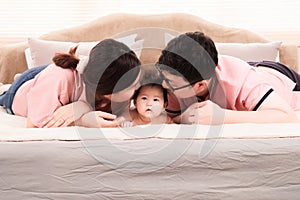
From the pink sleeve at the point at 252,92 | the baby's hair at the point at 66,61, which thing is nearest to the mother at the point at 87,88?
the baby's hair at the point at 66,61

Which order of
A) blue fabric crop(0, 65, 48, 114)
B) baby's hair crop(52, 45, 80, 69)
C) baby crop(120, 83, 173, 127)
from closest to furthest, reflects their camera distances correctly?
baby crop(120, 83, 173, 127) < baby's hair crop(52, 45, 80, 69) < blue fabric crop(0, 65, 48, 114)

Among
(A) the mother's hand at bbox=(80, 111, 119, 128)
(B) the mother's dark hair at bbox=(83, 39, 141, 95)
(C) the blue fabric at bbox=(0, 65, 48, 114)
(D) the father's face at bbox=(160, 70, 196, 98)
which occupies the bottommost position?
(C) the blue fabric at bbox=(0, 65, 48, 114)

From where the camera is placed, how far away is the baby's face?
4.77 feet

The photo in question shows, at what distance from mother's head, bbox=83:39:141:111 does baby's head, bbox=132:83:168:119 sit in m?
0.03

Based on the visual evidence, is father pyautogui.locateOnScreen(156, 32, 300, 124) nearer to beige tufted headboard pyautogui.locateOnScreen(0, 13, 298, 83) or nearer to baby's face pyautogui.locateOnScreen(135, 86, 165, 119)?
baby's face pyautogui.locateOnScreen(135, 86, 165, 119)

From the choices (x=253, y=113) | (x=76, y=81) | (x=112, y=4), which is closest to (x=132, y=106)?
(x=76, y=81)

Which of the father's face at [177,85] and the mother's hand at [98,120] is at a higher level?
the father's face at [177,85]

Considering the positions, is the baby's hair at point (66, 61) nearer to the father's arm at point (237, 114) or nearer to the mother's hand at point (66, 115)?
the mother's hand at point (66, 115)

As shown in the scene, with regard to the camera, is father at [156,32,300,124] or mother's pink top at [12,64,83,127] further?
mother's pink top at [12,64,83,127]

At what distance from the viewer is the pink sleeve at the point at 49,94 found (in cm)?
150

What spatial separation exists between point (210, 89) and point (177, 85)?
0.15m

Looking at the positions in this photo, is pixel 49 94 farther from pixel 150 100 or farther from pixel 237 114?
pixel 237 114

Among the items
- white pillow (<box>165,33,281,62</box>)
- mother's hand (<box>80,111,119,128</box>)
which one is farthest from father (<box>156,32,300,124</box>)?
white pillow (<box>165,33,281,62</box>)

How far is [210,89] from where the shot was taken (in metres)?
1.58
